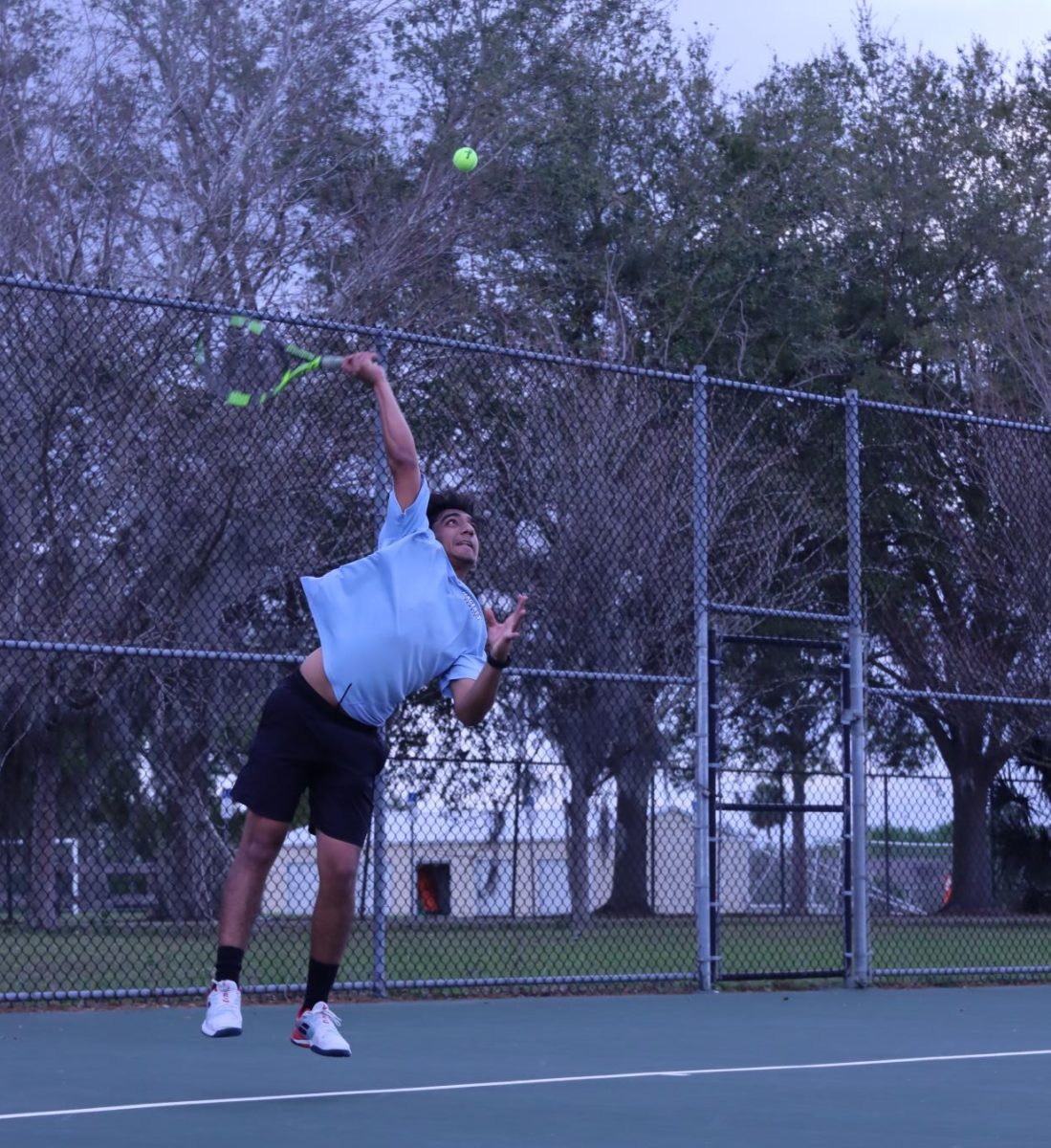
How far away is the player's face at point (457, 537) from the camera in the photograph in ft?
18.3

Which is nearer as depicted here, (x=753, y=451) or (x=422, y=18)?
(x=753, y=451)

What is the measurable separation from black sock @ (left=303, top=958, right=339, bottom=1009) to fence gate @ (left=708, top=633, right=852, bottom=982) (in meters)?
4.17

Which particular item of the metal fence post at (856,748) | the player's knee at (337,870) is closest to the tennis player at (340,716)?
the player's knee at (337,870)

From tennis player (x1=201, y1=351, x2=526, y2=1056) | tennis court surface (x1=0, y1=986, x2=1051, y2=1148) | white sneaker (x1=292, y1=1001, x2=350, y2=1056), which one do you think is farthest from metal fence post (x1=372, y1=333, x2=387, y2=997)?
white sneaker (x1=292, y1=1001, x2=350, y2=1056)

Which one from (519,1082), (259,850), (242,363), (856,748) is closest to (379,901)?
(856,748)

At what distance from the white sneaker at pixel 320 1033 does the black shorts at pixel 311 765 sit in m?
0.46

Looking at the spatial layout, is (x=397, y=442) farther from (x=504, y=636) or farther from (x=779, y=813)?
(x=779, y=813)

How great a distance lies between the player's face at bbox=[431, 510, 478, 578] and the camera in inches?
219

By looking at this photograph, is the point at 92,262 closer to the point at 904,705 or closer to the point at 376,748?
the point at 904,705

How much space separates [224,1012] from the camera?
5109mm

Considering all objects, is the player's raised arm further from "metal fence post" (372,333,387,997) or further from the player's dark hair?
"metal fence post" (372,333,387,997)

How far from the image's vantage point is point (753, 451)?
48.7 feet

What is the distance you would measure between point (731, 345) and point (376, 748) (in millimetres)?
16387

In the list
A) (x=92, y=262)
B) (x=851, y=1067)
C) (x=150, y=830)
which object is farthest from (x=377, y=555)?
(x=92, y=262)
